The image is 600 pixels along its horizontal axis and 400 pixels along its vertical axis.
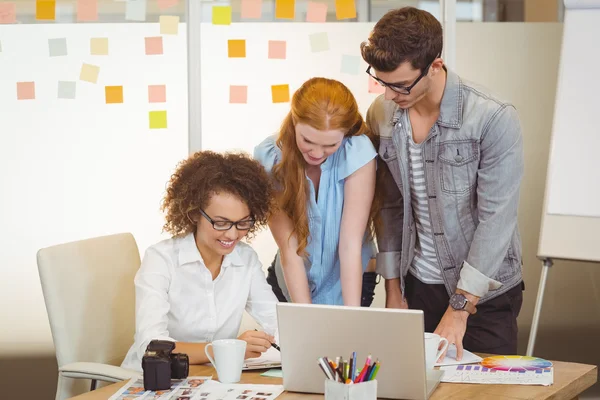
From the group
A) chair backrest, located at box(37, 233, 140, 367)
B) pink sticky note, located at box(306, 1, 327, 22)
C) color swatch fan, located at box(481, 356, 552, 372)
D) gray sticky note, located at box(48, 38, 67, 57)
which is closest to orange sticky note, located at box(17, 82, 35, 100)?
gray sticky note, located at box(48, 38, 67, 57)

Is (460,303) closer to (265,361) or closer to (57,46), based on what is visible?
(265,361)

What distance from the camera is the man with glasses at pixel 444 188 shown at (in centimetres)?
205

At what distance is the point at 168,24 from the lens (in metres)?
3.58

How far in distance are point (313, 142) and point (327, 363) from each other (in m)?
0.75

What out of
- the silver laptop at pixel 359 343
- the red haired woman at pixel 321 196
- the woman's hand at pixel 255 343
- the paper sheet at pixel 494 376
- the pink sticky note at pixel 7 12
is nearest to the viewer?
the silver laptop at pixel 359 343

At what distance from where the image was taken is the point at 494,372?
183 centimetres

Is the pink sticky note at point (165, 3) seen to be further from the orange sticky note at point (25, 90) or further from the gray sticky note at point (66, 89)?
the orange sticky note at point (25, 90)

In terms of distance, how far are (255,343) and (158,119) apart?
6.10 ft

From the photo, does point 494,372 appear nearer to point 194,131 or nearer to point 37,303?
point 194,131

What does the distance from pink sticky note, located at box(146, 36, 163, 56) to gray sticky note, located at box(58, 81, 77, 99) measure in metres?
0.35

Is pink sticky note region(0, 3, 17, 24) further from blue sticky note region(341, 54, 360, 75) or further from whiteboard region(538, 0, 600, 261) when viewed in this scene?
whiteboard region(538, 0, 600, 261)

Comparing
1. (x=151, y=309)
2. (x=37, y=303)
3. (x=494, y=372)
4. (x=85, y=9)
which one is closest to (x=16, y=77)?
(x=85, y=9)

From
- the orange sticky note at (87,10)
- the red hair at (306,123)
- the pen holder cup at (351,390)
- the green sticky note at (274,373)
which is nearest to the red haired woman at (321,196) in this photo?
the red hair at (306,123)

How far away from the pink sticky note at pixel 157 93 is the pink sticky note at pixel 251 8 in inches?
18.6
